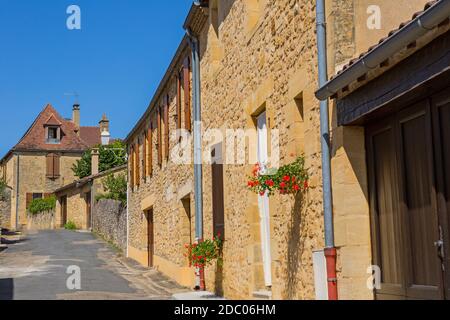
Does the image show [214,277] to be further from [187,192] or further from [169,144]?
[169,144]

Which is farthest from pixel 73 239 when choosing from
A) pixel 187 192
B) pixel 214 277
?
pixel 214 277

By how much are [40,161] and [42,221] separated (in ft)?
15.9

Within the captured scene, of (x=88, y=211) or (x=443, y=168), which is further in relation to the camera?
(x=88, y=211)

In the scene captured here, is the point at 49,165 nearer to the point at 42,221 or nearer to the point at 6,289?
the point at 42,221

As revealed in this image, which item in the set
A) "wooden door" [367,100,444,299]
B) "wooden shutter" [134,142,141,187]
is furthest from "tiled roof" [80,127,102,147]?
"wooden door" [367,100,444,299]

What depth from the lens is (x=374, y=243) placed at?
19.8 ft

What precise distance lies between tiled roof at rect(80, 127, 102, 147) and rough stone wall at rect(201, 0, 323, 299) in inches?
1661

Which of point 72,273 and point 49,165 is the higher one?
point 49,165

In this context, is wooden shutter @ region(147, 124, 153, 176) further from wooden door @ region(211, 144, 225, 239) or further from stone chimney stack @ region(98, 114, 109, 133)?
stone chimney stack @ region(98, 114, 109, 133)

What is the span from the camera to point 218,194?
37.1 ft

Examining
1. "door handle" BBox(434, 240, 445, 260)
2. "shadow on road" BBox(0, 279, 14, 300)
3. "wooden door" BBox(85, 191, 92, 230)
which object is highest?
"wooden door" BBox(85, 191, 92, 230)

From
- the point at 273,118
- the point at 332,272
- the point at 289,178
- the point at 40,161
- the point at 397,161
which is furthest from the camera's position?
the point at 40,161

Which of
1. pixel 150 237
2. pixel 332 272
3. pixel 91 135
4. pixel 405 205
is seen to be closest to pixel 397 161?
pixel 405 205

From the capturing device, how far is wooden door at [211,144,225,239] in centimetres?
1107
